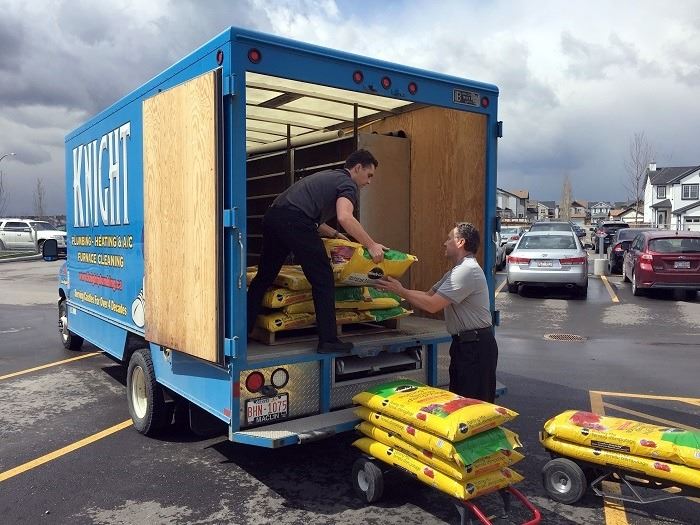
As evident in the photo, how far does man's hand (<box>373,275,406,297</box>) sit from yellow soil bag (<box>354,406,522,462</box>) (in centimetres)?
93

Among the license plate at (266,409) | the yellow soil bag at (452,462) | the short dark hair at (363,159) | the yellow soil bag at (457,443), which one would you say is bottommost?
the yellow soil bag at (452,462)

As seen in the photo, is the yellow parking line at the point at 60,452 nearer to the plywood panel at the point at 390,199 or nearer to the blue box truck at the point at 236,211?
the blue box truck at the point at 236,211

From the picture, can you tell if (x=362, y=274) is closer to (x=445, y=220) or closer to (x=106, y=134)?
(x=445, y=220)

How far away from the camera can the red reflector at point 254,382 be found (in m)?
3.72

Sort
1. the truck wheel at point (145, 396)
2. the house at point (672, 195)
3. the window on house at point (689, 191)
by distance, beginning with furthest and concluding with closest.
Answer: the window on house at point (689, 191), the house at point (672, 195), the truck wheel at point (145, 396)

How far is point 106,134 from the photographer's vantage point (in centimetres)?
557

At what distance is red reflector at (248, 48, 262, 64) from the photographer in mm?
3619

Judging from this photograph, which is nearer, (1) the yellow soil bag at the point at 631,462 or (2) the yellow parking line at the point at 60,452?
(1) the yellow soil bag at the point at 631,462

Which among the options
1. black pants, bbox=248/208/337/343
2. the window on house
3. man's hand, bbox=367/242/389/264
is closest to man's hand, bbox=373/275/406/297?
man's hand, bbox=367/242/389/264

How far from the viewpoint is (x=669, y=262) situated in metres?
13.7

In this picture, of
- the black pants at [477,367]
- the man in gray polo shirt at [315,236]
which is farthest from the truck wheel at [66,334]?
the black pants at [477,367]

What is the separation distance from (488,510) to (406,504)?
1.69 ft

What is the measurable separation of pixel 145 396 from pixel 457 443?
9.28 feet

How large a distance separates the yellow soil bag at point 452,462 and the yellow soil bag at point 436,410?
0.14 metres
